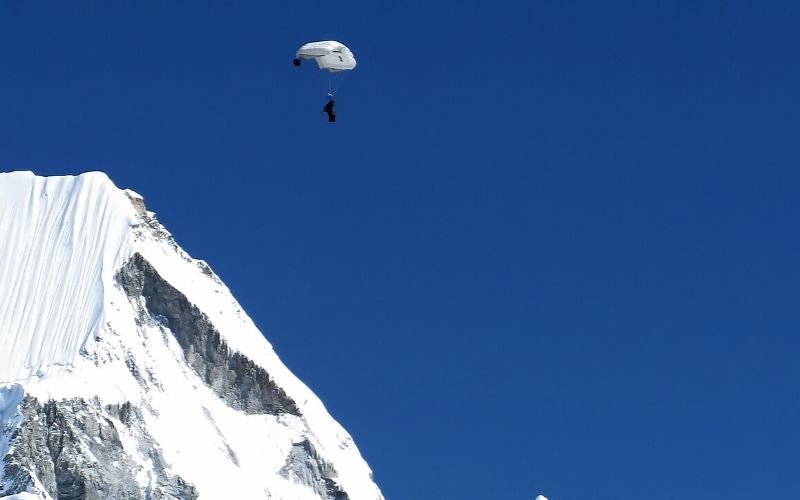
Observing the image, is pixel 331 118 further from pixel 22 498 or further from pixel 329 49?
pixel 22 498

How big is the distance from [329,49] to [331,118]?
550 cm

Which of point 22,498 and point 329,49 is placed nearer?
point 329,49

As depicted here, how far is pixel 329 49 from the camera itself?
184 meters

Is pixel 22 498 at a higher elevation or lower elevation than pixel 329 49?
lower

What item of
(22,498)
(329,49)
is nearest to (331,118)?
(329,49)

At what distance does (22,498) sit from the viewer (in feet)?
651

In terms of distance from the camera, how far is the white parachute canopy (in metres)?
184

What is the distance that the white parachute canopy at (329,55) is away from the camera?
184 metres

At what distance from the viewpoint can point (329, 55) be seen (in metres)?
184

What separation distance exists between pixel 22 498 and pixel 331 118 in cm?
3884

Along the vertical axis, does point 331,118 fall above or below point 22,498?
above

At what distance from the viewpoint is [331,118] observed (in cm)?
18075
